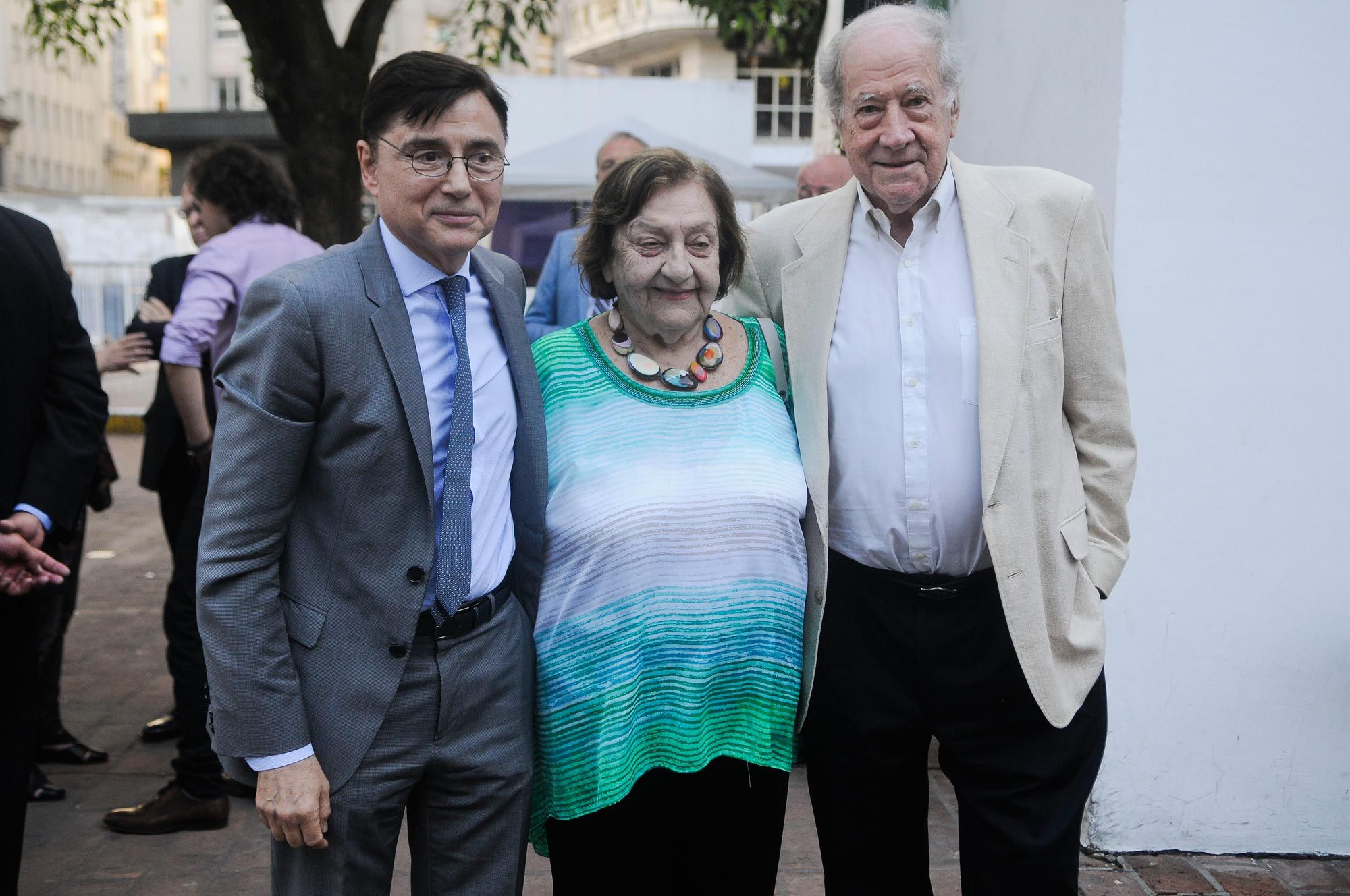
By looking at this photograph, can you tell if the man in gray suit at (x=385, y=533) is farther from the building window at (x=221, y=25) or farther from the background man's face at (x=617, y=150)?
the building window at (x=221, y=25)

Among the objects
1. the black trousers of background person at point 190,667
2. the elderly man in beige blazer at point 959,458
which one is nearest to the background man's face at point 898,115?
the elderly man in beige blazer at point 959,458

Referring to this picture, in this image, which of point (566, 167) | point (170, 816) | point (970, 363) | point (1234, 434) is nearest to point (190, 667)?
point (170, 816)

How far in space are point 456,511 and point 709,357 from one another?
680 millimetres

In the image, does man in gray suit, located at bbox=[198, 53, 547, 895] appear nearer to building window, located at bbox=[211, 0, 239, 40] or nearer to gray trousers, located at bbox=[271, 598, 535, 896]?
gray trousers, located at bbox=[271, 598, 535, 896]

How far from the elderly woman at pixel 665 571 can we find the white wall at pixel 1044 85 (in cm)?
130

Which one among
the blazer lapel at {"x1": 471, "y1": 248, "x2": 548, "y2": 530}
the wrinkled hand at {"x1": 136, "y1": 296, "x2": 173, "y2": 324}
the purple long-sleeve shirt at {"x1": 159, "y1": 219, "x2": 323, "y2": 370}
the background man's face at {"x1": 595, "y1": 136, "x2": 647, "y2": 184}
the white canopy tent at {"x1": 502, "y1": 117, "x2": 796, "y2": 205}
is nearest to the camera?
the blazer lapel at {"x1": 471, "y1": 248, "x2": 548, "y2": 530}

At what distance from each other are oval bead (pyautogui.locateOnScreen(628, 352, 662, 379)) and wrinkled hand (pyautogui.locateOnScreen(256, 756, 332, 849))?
98cm

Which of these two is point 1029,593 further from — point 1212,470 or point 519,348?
point 1212,470

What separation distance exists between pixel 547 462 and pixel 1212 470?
2.23 metres

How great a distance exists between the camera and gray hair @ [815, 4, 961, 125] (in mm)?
2496

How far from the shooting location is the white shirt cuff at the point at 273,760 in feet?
6.82

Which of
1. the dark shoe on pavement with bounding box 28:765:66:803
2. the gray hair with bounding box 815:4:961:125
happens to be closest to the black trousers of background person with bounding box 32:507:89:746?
the dark shoe on pavement with bounding box 28:765:66:803

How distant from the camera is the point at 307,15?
22.5 ft

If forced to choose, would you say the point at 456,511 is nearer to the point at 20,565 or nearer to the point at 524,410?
the point at 524,410
